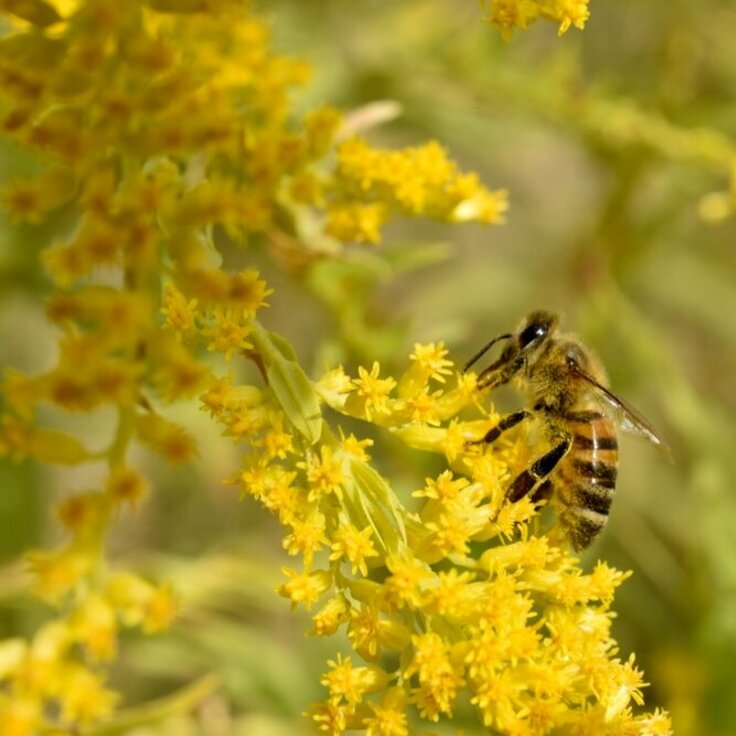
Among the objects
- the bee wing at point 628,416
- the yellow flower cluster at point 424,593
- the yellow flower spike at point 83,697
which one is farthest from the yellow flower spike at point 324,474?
the bee wing at point 628,416

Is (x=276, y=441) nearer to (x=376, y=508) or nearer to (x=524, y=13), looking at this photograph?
(x=376, y=508)

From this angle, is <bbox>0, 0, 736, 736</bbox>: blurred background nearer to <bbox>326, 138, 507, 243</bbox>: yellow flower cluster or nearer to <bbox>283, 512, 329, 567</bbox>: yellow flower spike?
<bbox>326, 138, 507, 243</bbox>: yellow flower cluster

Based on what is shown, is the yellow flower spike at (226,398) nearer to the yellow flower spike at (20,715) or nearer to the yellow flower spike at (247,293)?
the yellow flower spike at (247,293)

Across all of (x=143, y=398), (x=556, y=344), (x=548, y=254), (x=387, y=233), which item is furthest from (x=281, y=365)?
(x=387, y=233)

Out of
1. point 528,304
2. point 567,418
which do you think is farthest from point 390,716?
point 528,304

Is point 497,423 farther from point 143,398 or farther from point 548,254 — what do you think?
point 548,254

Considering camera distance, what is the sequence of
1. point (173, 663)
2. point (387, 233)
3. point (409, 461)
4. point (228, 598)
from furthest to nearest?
point (387, 233), point (228, 598), point (173, 663), point (409, 461)
